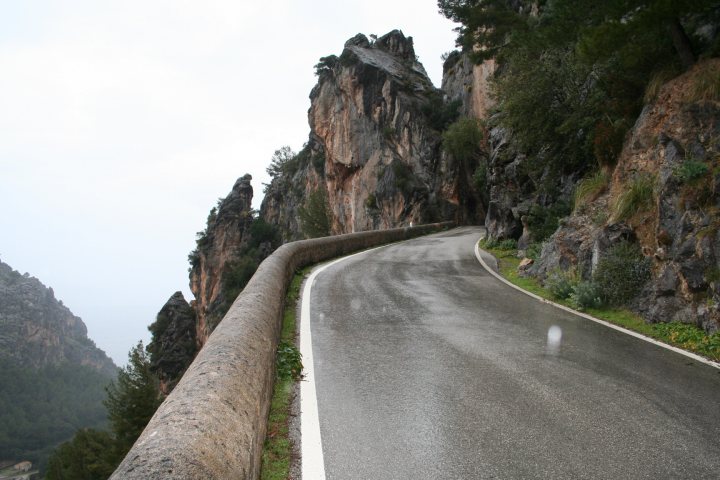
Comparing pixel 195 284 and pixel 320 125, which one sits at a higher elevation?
pixel 320 125

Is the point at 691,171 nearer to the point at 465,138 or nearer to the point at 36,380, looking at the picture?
the point at 465,138

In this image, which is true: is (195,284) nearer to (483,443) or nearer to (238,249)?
(238,249)

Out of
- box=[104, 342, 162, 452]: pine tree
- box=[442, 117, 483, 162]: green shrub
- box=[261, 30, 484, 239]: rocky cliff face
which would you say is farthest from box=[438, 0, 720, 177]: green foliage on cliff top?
box=[104, 342, 162, 452]: pine tree

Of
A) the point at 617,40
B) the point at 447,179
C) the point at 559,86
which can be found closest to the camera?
the point at 617,40

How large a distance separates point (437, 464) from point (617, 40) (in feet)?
35.0

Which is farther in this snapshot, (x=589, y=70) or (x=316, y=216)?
(x=316, y=216)

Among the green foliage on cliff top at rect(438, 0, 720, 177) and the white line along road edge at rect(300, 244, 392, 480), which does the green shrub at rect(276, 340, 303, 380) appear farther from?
the green foliage on cliff top at rect(438, 0, 720, 177)

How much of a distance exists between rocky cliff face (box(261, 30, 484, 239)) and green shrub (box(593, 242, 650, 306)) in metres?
38.3

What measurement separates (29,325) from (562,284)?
209600 millimetres

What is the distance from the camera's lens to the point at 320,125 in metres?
62.5

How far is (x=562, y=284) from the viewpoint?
33.7 ft

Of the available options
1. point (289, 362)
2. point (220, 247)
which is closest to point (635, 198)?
point (289, 362)

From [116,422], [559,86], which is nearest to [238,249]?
[116,422]

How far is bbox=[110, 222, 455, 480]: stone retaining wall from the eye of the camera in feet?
7.09
